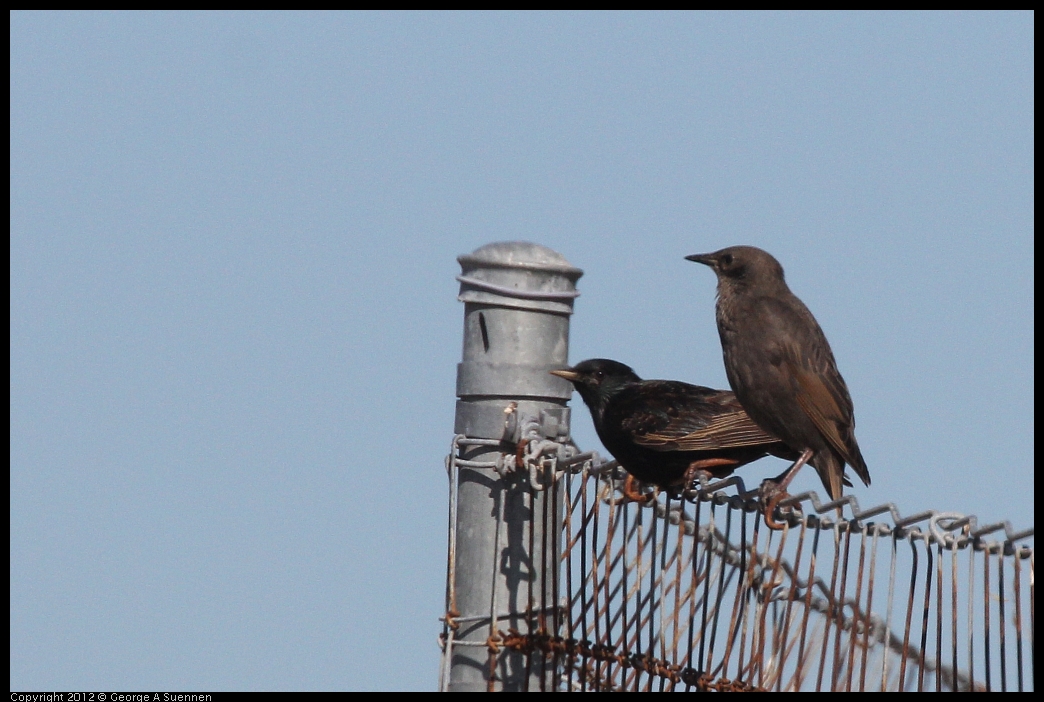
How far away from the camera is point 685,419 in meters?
6.59

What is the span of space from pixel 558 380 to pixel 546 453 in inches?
12.1

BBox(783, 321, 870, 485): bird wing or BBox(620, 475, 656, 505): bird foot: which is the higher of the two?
BBox(783, 321, 870, 485): bird wing

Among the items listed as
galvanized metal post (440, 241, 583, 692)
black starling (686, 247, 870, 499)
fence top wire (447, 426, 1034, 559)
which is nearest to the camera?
fence top wire (447, 426, 1034, 559)

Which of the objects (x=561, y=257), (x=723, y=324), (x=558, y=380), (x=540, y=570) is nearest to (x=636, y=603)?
(x=540, y=570)

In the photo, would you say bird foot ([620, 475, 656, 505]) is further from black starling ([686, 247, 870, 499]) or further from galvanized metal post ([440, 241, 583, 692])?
black starling ([686, 247, 870, 499])

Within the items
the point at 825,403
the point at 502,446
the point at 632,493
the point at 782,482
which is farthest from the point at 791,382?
the point at 502,446

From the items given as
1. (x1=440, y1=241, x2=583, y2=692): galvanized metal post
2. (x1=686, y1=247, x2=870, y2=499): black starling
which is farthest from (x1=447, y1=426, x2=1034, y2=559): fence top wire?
(x1=686, y1=247, x2=870, y2=499): black starling

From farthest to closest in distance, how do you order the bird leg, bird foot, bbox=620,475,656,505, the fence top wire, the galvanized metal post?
the bird leg → the galvanized metal post → bird foot, bbox=620,475,656,505 → the fence top wire

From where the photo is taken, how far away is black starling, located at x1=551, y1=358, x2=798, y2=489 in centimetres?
648

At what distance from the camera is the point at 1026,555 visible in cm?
311

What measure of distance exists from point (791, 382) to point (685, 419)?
0.54 metres

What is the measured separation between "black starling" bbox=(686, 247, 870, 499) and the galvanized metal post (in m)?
1.94

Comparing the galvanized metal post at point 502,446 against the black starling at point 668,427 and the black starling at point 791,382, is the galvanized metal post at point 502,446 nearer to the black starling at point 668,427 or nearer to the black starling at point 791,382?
the black starling at point 668,427
